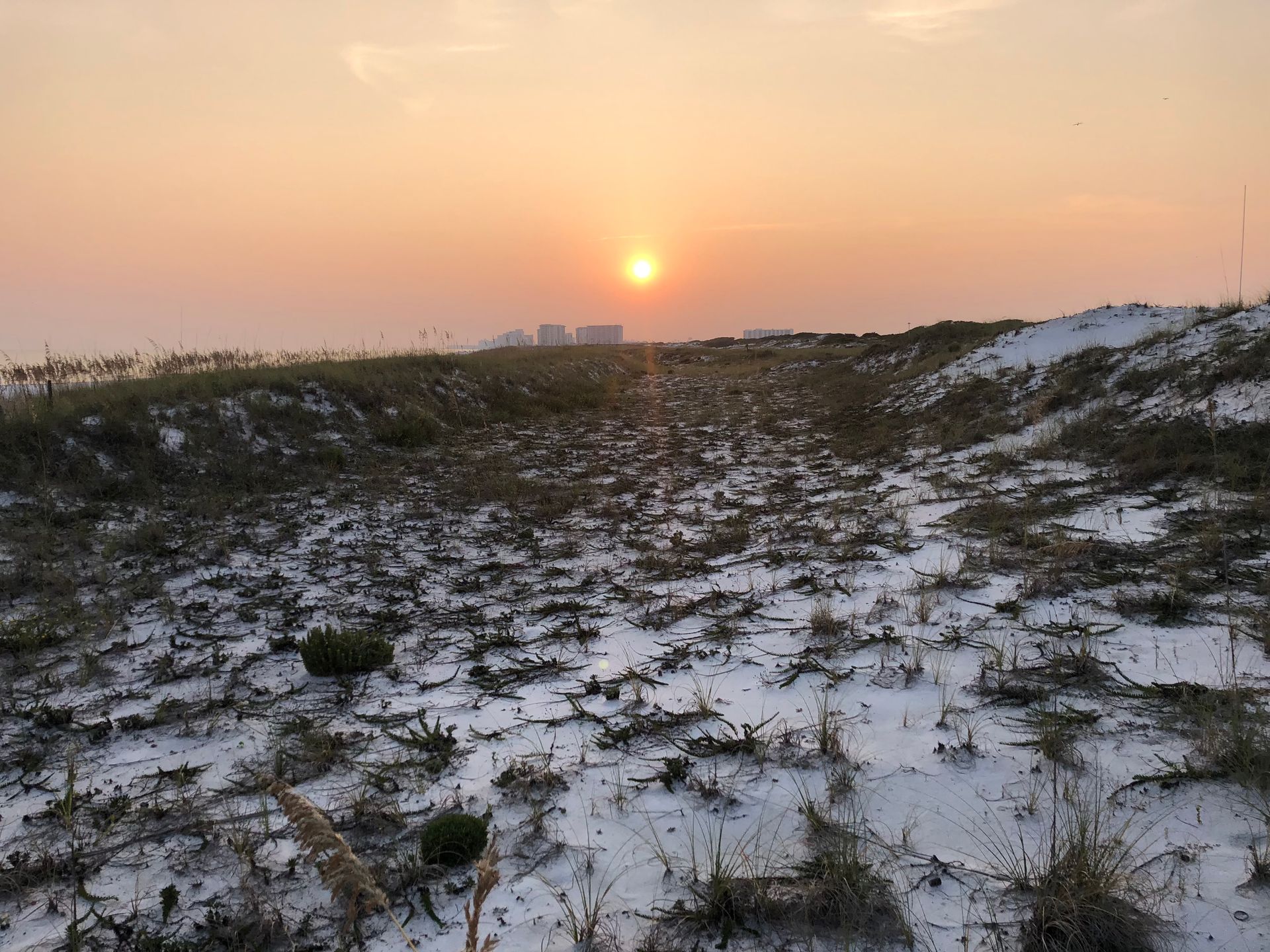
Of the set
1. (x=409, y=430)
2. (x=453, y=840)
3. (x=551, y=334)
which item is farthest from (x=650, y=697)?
(x=551, y=334)

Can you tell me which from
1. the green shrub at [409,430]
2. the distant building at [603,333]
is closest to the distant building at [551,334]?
the distant building at [603,333]

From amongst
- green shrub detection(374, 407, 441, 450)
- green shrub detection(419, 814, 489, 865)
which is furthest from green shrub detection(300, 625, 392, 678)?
green shrub detection(374, 407, 441, 450)

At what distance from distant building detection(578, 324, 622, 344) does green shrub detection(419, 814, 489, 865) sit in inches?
4756

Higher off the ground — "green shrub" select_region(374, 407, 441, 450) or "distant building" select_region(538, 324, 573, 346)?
"distant building" select_region(538, 324, 573, 346)

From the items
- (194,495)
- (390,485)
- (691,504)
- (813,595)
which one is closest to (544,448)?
(390,485)

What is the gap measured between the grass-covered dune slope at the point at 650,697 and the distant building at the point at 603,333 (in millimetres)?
115757

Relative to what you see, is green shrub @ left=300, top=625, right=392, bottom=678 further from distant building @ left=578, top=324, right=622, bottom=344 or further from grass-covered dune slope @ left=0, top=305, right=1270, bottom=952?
distant building @ left=578, top=324, right=622, bottom=344

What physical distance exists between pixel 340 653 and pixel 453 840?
6.96 ft

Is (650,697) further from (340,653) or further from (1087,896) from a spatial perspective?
(1087,896)

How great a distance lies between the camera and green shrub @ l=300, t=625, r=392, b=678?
4379 mm

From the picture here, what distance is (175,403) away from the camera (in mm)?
10359

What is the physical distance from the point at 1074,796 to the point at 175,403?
12441 millimetres

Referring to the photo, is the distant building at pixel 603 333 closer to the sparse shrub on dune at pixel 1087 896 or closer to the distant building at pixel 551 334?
the distant building at pixel 551 334

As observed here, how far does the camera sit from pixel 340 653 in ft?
14.4
